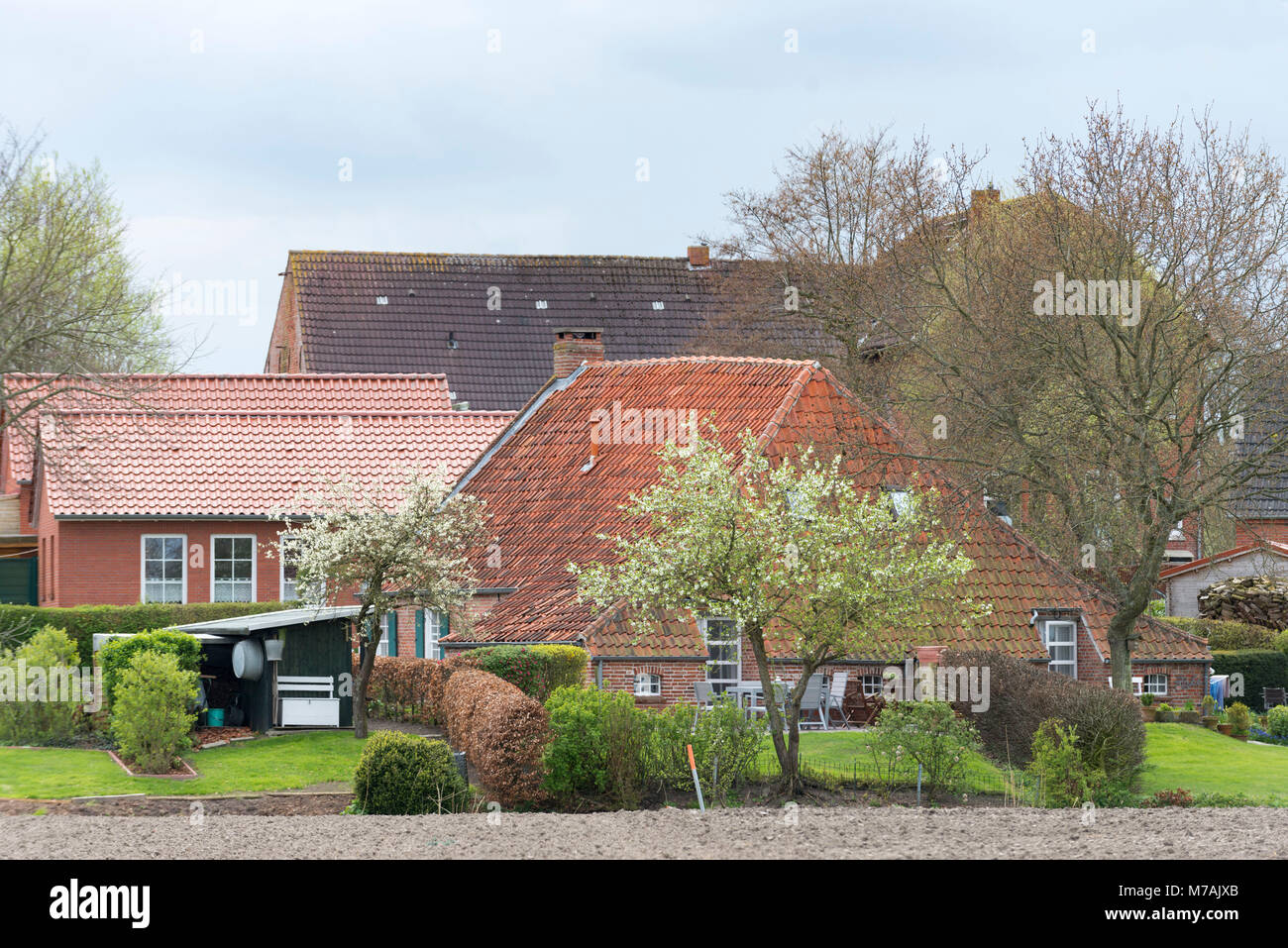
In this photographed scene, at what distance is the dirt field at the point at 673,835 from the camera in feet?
49.1

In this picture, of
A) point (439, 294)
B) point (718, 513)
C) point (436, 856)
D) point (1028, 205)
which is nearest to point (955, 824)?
point (718, 513)

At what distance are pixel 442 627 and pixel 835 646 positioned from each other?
41.0ft

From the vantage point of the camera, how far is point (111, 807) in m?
17.8

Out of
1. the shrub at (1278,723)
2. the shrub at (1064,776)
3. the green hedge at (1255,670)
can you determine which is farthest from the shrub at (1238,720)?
the shrub at (1064,776)

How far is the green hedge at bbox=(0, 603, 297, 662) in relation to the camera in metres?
28.5

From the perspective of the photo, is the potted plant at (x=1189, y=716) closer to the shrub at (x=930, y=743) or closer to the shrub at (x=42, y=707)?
the shrub at (x=930, y=743)

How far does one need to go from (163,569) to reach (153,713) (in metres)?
14.9

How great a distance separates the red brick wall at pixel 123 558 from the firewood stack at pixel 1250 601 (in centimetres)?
2324

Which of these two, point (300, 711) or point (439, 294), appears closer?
point (300, 711)

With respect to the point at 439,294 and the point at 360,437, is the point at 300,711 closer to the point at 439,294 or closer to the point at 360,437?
the point at 360,437

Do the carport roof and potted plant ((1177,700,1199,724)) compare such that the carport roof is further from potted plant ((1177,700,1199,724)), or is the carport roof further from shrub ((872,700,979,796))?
potted plant ((1177,700,1199,724))

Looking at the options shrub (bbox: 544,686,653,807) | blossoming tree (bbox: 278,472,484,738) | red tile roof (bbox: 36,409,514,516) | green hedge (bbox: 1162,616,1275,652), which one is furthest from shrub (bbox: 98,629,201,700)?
green hedge (bbox: 1162,616,1275,652)

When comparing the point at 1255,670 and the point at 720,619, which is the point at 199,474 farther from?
the point at 1255,670

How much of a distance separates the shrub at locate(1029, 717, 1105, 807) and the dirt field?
41.1 inches
